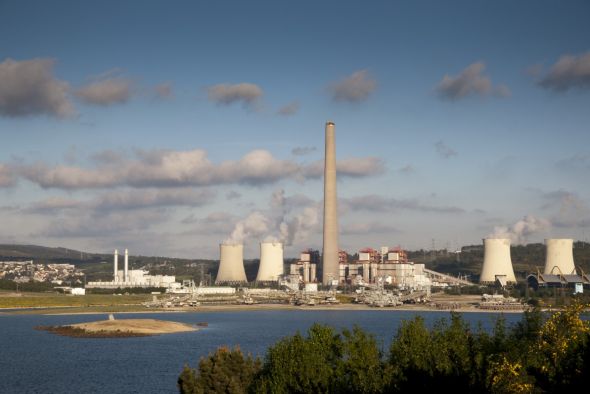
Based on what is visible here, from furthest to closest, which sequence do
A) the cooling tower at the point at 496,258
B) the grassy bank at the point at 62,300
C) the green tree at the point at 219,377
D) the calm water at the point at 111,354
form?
the cooling tower at the point at 496,258 < the grassy bank at the point at 62,300 < the calm water at the point at 111,354 < the green tree at the point at 219,377

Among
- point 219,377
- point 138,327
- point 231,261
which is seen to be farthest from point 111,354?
point 231,261

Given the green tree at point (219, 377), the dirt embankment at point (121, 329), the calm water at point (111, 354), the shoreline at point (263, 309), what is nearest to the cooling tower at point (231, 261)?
the shoreline at point (263, 309)

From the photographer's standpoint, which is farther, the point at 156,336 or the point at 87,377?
the point at 156,336

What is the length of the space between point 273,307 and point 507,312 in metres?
43.7

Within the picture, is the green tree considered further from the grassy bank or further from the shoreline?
the grassy bank

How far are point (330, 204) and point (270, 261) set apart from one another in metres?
31.3

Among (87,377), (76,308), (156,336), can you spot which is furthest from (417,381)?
(76,308)

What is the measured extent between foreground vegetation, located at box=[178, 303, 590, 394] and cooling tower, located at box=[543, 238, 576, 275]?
385ft

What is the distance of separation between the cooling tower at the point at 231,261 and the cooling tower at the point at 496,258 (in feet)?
170

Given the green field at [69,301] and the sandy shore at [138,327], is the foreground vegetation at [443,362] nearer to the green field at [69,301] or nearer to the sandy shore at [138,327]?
the sandy shore at [138,327]

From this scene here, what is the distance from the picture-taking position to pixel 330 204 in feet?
521

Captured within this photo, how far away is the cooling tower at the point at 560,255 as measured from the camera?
489 ft

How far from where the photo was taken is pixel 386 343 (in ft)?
254

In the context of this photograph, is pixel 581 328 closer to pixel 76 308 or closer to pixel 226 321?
pixel 226 321
